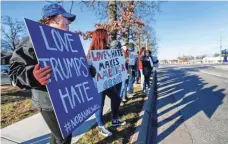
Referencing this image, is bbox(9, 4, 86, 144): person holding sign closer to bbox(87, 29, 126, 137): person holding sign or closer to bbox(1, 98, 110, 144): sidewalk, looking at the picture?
bbox(87, 29, 126, 137): person holding sign

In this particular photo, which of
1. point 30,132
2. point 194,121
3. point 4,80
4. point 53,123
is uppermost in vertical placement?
point 53,123

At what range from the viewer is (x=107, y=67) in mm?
4523

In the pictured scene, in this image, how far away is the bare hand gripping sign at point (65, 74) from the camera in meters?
2.07

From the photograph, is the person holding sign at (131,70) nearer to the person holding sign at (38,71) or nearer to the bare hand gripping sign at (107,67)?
the bare hand gripping sign at (107,67)

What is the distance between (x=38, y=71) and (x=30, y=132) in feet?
10.4

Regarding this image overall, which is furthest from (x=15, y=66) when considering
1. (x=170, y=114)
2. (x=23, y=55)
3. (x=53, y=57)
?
(x=170, y=114)

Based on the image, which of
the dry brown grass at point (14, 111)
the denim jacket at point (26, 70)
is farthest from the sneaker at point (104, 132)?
the dry brown grass at point (14, 111)

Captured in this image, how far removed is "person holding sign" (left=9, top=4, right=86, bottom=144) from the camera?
202 cm

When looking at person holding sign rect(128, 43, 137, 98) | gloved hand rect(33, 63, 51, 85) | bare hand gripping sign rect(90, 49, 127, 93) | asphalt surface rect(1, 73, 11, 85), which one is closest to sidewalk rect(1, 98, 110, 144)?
bare hand gripping sign rect(90, 49, 127, 93)

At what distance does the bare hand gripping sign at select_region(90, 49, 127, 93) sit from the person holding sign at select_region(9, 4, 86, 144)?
1.42 m

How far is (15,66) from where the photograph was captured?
220 cm

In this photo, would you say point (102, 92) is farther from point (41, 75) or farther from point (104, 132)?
point (41, 75)

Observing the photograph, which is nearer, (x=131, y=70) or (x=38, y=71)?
(x=38, y=71)

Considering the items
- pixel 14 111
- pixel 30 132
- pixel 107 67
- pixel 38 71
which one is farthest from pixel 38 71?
pixel 14 111
